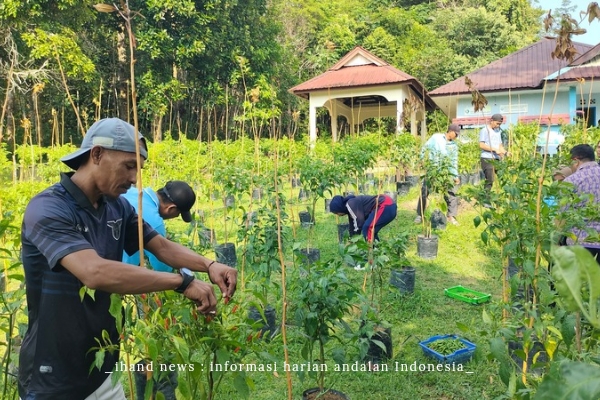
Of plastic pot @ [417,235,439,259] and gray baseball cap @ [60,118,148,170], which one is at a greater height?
gray baseball cap @ [60,118,148,170]

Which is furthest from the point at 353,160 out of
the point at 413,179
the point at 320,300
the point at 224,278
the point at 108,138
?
the point at 108,138

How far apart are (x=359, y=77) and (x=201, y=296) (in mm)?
15485

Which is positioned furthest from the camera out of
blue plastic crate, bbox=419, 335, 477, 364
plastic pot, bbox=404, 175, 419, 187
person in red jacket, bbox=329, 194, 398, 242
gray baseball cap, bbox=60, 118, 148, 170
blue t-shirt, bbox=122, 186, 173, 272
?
plastic pot, bbox=404, 175, 419, 187

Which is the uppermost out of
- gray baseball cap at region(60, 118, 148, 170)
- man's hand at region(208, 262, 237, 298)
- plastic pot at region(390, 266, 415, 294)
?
gray baseball cap at region(60, 118, 148, 170)

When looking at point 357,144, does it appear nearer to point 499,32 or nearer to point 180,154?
point 180,154

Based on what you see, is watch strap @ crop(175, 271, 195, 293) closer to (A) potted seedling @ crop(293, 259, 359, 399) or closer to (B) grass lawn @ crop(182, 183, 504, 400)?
(B) grass lawn @ crop(182, 183, 504, 400)

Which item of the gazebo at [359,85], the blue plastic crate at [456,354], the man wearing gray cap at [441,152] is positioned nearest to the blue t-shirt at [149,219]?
the blue plastic crate at [456,354]

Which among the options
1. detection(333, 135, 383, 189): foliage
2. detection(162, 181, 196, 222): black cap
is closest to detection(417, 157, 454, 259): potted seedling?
detection(333, 135, 383, 189): foliage

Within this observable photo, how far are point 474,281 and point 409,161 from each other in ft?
14.9

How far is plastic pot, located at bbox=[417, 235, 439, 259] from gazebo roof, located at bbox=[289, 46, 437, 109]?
947 centimetres

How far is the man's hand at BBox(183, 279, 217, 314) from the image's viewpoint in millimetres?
1340

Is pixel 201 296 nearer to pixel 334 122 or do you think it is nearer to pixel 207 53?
pixel 334 122

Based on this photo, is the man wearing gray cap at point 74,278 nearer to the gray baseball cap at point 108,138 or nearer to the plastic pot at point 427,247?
the gray baseball cap at point 108,138

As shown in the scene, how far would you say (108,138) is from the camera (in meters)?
1.52
